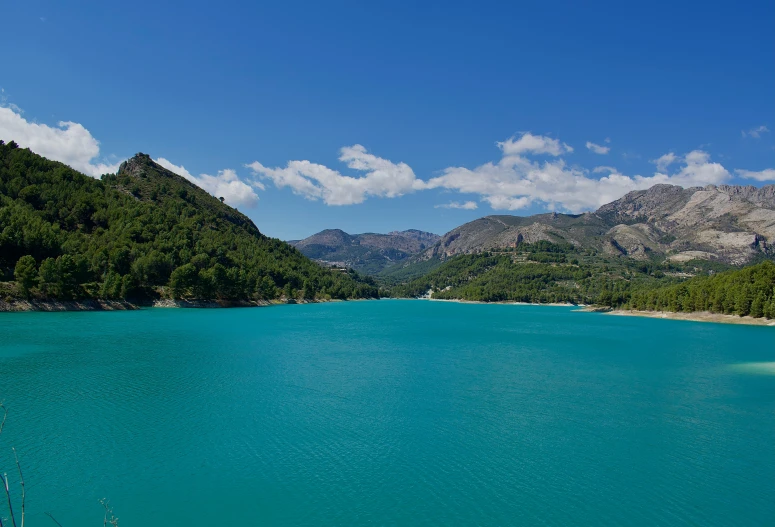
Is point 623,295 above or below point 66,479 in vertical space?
above

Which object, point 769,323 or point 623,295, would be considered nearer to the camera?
point 769,323

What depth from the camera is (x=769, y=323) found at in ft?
270

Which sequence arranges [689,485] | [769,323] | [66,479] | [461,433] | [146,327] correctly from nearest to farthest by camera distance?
1. [66,479]
2. [689,485]
3. [461,433]
4. [146,327]
5. [769,323]

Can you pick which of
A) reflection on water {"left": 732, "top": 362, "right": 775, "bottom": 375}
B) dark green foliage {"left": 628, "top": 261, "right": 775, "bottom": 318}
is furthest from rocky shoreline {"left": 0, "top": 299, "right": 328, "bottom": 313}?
dark green foliage {"left": 628, "top": 261, "right": 775, "bottom": 318}

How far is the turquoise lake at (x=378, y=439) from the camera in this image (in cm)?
1388

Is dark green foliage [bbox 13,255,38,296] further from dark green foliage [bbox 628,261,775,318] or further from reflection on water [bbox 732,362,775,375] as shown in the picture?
dark green foliage [bbox 628,261,775,318]

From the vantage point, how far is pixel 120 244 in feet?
318

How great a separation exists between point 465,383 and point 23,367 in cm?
2931

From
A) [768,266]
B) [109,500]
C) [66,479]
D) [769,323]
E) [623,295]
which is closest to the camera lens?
[109,500]

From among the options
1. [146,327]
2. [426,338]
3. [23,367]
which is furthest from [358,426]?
[146,327]

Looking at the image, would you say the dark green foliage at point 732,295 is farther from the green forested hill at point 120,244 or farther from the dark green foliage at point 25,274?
the dark green foliage at point 25,274

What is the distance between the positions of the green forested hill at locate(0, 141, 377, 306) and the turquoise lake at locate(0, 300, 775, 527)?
1669 inches

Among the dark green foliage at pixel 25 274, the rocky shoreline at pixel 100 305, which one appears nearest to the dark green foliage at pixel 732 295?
the rocky shoreline at pixel 100 305

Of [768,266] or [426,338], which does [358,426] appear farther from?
[768,266]
